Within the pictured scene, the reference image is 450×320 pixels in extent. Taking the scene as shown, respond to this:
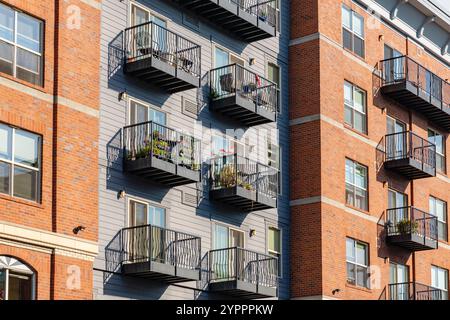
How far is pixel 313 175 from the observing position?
39281 mm

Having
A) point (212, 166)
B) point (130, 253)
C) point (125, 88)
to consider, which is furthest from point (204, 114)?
point (130, 253)

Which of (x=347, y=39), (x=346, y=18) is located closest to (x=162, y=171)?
(x=347, y=39)

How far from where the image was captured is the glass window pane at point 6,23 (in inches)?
1112

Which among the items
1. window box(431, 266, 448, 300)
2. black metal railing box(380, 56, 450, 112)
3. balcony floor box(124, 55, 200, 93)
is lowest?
window box(431, 266, 448, 300)

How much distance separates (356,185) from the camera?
137 ft

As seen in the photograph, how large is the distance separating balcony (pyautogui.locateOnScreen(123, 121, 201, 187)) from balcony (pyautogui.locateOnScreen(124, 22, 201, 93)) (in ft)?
5.39

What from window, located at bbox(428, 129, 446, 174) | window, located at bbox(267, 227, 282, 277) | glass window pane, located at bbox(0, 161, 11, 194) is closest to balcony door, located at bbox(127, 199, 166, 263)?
glass window pane, located at bbox(0, 161, 11, 194)

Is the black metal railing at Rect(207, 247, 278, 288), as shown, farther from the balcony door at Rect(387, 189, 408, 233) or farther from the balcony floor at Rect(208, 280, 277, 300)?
the balcony door at Rect(387, 189, 408, 233)

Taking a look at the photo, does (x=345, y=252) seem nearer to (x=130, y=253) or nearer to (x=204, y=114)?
(x=204, y=114)

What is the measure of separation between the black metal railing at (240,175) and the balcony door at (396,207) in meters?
7.87

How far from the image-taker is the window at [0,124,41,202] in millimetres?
27562

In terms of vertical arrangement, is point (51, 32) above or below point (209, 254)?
above

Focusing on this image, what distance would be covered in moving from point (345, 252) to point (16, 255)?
1621 centimetres
